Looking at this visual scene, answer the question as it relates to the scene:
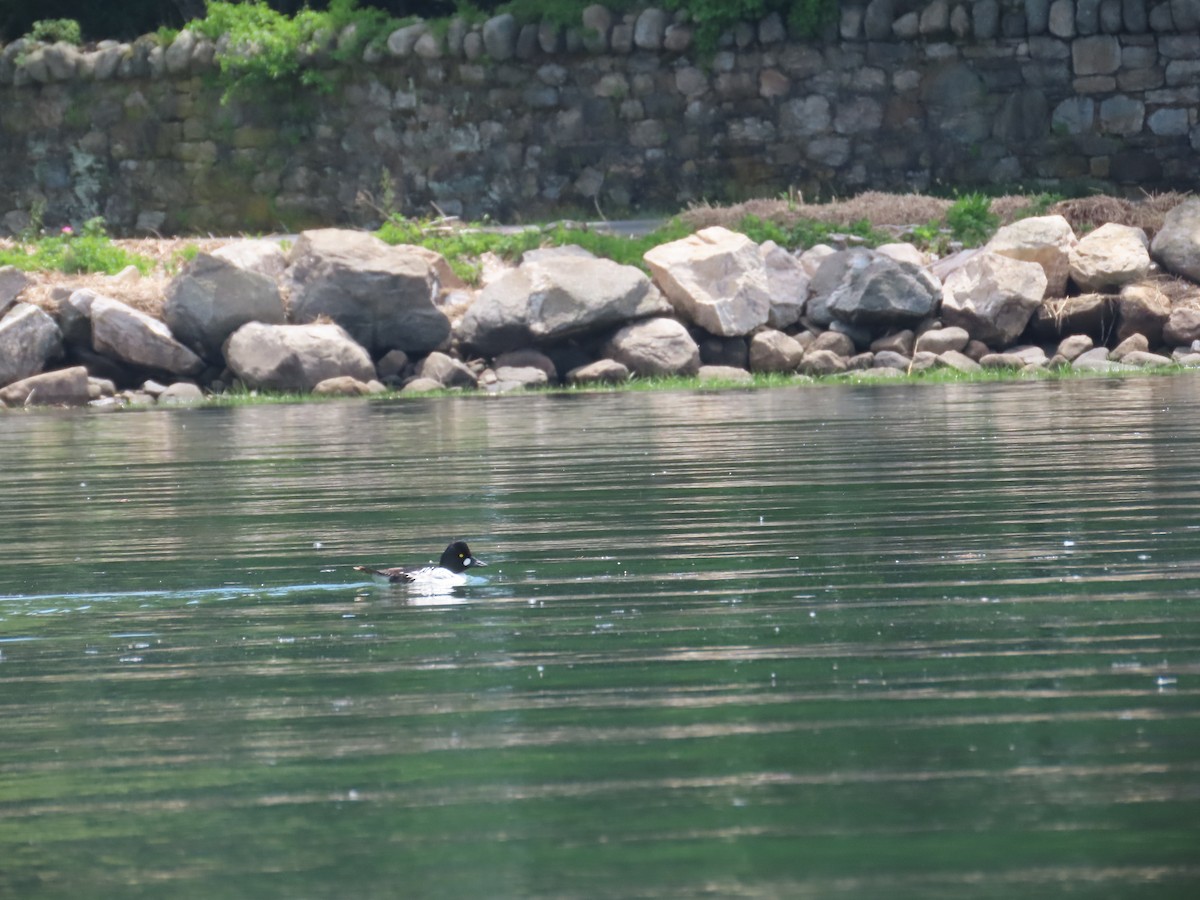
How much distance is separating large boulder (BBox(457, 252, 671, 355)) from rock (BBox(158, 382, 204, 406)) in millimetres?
2818

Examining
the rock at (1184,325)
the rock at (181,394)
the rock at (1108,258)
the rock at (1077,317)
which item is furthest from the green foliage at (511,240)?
the rock at (1184,325)

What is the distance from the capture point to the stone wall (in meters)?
24.8

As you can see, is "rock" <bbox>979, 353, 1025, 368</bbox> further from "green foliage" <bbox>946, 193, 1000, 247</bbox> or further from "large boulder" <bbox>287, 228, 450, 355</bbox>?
"large boulder" <bbox>287, 228, 450, 355</bbox>

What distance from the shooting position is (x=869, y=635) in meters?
6.25

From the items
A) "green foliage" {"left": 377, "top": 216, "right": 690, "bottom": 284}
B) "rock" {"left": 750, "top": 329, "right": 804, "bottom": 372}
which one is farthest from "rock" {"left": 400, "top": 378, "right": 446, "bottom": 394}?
"rock" {"left": 750, "top": 329, "right": 804, "bottom": 372}

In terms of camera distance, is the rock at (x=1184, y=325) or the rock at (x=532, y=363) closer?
the rock at (x=1184, y=325)

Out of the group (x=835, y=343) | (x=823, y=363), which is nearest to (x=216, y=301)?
(x=823, y=363)

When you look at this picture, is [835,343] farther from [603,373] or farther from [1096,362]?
[1096,362]

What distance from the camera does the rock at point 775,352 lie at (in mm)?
20172

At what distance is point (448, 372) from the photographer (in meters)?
20.0

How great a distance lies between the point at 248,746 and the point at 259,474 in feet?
24.5

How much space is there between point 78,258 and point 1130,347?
11553 mm

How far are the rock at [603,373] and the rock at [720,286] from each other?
966 millimetres

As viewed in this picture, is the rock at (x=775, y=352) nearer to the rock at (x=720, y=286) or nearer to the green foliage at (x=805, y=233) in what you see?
the rock at (x=720, y=286)
